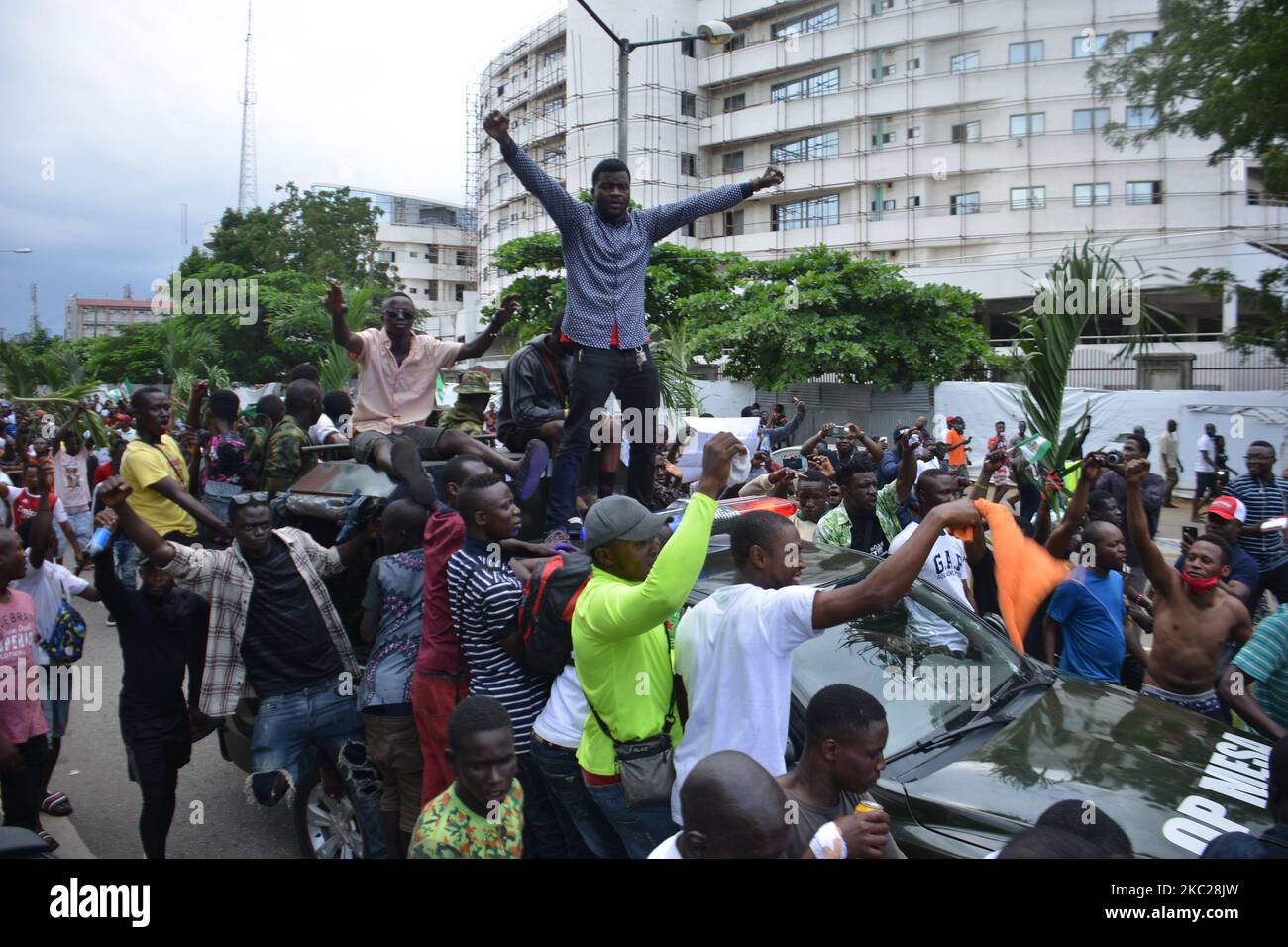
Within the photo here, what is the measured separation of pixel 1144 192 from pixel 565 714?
113 feet

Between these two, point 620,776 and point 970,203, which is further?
point 970,203

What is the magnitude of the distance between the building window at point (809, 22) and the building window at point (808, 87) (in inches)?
69.2

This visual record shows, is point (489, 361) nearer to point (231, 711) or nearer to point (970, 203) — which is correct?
point (970, 203)

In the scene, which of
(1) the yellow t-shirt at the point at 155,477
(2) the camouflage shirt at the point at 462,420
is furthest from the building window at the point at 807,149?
(1) the yellow t-shirt at the point at 155,477

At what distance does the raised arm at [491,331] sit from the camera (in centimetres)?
520

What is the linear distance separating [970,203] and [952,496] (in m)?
32.4

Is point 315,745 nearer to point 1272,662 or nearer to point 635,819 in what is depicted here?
point 635,819

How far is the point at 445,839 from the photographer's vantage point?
9.16 ft

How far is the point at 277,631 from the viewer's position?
13.3ft

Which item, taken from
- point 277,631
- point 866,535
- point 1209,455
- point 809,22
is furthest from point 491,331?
point 809,22

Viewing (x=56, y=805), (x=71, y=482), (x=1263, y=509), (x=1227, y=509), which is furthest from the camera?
(x=71, y=482)

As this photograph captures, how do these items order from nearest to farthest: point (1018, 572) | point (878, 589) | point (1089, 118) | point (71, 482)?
point (878, 589) → point (1018, 572) → point (71, 482) → point (1089, 118)

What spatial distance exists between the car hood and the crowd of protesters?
15.7 inches

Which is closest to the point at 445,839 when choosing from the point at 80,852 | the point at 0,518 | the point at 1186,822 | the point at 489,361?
the point at 1186,822
